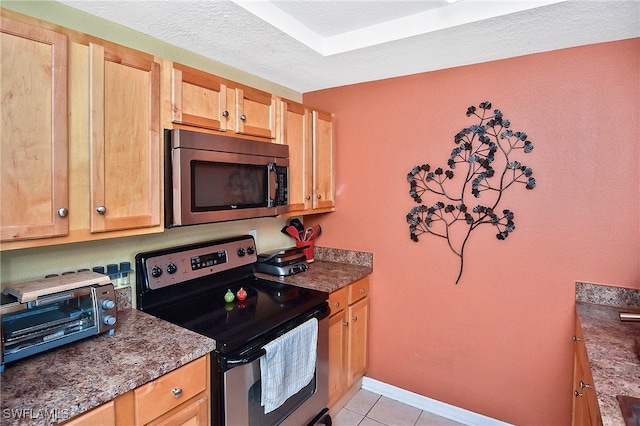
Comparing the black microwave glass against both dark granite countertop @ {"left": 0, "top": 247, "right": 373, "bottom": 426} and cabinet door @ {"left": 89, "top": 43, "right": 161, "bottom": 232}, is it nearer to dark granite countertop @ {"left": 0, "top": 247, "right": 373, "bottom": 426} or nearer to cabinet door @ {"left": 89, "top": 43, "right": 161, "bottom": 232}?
cabinet door @ {"left": 89, "top": 43, "right": 161, "bottom": 232}

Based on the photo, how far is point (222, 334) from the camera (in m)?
1.48

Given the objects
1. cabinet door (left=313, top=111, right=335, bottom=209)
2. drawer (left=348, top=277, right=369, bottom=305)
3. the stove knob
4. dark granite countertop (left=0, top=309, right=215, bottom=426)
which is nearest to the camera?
dark granite countertop (left=0, top=309, right=215, bottom=426)

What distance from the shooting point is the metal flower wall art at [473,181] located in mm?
2119

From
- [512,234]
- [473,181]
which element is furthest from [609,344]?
[473,181]

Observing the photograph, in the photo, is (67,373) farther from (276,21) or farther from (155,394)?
(276,21)

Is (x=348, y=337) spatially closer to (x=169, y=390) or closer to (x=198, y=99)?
(x=169, y=390)

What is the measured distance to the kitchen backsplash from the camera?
1.84 metres

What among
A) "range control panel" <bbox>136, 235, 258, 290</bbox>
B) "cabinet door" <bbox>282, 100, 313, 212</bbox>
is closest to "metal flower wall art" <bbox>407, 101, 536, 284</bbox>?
"cabinet door" <bbox>282, 100, 313, 212</bbox>

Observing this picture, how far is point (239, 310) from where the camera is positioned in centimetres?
178

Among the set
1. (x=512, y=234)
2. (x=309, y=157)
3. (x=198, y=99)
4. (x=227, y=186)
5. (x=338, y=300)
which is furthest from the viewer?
(x=309, y=157)

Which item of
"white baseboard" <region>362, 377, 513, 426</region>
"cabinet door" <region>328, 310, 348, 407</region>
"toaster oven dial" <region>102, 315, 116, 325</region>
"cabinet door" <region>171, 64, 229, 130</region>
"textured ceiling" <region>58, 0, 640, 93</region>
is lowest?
"white baseboard" <region>362, 377, 513, 426</region>

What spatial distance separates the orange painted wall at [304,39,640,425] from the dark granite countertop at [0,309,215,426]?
1569 millimetres

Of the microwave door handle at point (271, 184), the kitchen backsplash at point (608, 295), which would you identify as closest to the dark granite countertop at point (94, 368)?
the microwave door handle at point (271, 184)

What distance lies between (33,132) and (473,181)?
2205mm
